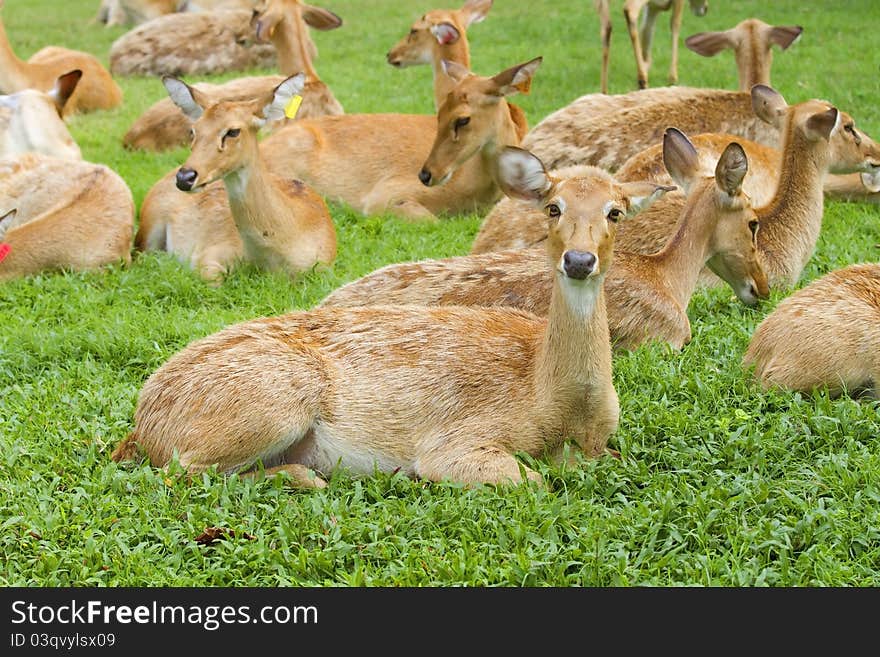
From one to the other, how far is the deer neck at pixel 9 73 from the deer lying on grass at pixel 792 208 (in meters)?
6.80

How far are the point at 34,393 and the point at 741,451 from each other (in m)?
3.04

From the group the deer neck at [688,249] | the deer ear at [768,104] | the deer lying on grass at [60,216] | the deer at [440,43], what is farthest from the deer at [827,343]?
the deer at [440,43]

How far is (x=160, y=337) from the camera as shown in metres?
6.51

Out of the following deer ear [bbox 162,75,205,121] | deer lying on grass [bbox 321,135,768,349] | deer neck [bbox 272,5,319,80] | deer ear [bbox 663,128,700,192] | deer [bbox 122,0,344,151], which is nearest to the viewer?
deer lying on grass [bbox 321,135,768,349]

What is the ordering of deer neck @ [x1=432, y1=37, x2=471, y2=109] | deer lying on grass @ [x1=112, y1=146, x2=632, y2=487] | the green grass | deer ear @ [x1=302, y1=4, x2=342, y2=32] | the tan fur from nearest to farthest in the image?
the green grass → deer lying on grass @ [x1=112, y1=146, x2=632, y2=487] → the tan fur → deer neck @ [x1=432, y1=37, x2=471, y2=109] → deer ear @ [x1=302, y1=4, x2=342, y2=32]

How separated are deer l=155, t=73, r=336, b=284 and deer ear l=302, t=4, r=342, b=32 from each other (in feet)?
13.7

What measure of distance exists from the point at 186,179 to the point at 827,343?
3538 millimetres

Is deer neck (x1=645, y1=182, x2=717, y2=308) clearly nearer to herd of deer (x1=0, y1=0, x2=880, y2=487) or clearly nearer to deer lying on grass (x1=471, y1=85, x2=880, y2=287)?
herd of deer (x1=0, y1=0, x2=880, y2=487)

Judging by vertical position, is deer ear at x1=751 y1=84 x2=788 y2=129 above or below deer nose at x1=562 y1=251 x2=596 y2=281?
below

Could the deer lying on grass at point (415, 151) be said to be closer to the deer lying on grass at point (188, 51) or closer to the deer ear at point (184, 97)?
the deer ear at point (184, 97)

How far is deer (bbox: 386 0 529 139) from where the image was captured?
10781mm

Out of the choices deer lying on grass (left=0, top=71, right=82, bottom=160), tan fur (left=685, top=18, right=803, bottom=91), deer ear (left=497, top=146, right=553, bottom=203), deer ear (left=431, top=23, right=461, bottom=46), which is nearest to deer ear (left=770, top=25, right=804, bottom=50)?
tan fur (left=685, top=18, right=803, bottom=91)

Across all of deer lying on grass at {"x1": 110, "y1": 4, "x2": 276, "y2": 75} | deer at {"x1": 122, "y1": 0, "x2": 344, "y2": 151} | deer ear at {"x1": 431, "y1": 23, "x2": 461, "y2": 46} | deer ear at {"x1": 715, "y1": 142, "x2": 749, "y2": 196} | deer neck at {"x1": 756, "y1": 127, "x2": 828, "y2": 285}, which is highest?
deer ear at {"x1": 715, "y1": 142, "x2": 749, "y2": 196}

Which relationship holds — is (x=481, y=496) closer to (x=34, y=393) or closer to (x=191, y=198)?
(x=34, y=393)
